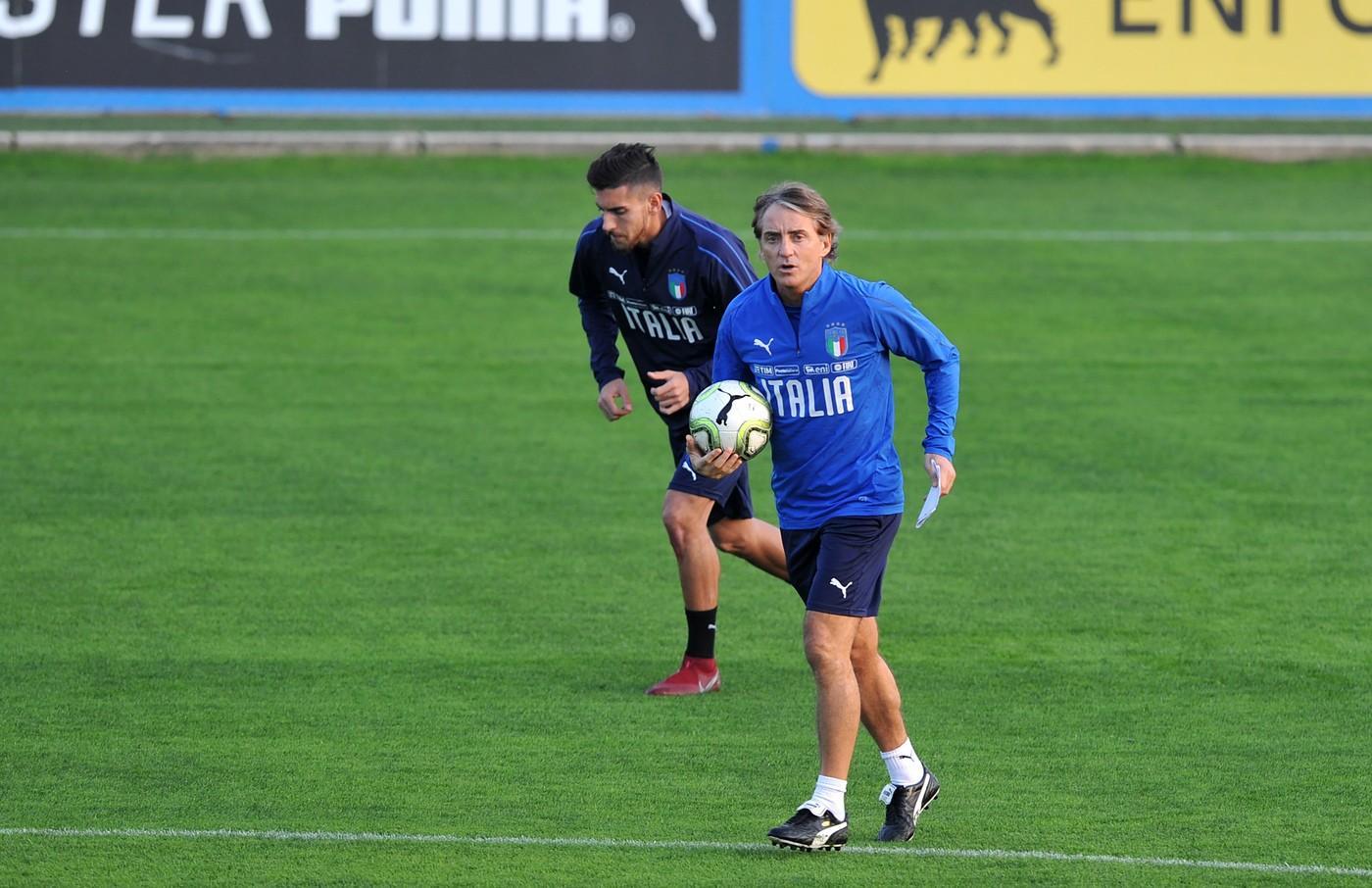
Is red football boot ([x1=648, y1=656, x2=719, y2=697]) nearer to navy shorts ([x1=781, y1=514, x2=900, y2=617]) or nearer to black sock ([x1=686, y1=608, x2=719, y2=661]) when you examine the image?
black sock ([x1=686, y1=608, x2=719, y2=661])

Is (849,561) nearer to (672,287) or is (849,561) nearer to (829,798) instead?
(829,798)

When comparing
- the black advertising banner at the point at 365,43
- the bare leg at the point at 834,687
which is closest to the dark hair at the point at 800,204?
the bare leg at the point at 834,687

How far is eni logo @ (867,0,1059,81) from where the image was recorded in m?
20.3

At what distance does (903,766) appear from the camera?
21.7ft

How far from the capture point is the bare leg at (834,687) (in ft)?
20.8

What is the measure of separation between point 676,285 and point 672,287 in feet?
0.07

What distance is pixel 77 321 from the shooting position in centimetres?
1556

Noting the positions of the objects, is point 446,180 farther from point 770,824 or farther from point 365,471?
point 770,824

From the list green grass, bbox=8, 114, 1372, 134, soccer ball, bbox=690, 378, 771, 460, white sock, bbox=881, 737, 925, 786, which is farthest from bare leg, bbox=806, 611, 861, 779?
green grass, bbox=8, 114, 1372, 134

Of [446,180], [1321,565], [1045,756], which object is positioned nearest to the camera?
[1045,756]

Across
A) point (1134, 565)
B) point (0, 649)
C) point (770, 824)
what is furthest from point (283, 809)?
point (1134, 565)

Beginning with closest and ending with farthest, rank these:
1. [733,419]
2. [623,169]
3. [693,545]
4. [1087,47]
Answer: [733,419] < [623,169] < [693,545] < [1087,47]

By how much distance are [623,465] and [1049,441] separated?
102 inches

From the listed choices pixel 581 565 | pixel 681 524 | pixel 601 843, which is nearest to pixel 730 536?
pixel 681 524
